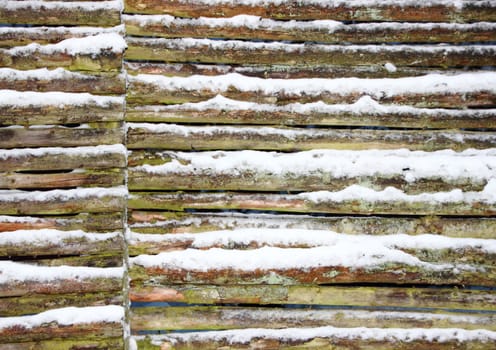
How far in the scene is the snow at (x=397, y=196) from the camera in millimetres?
2633

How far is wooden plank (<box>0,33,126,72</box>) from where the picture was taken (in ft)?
8.62

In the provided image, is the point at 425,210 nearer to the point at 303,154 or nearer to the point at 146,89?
the point at 303,154

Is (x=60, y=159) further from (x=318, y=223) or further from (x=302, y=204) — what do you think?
(x=318, y=223)

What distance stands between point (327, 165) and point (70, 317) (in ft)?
5.66

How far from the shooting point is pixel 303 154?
8.81 ft

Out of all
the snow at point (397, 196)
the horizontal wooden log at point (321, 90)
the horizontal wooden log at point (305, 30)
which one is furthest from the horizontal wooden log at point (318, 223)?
the horizontal wooden log at point (305, 30)

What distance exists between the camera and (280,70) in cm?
277

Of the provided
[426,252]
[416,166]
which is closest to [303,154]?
[416,166]

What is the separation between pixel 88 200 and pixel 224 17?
4.61 feet

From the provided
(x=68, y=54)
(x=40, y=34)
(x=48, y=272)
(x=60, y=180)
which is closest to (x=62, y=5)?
(x=40, y=34)

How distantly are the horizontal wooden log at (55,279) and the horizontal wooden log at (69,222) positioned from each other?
0.22m

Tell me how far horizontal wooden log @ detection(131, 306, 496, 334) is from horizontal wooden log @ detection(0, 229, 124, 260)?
1.37ft

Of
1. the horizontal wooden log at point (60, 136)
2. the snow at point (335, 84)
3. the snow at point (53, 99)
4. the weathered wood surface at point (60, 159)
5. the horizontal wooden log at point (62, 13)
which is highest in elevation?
the horizontal wooden log at point (62, 13)

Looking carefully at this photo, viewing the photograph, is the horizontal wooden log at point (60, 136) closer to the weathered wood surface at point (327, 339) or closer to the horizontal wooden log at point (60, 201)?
the horizontal wooden log at point (60, 201)
